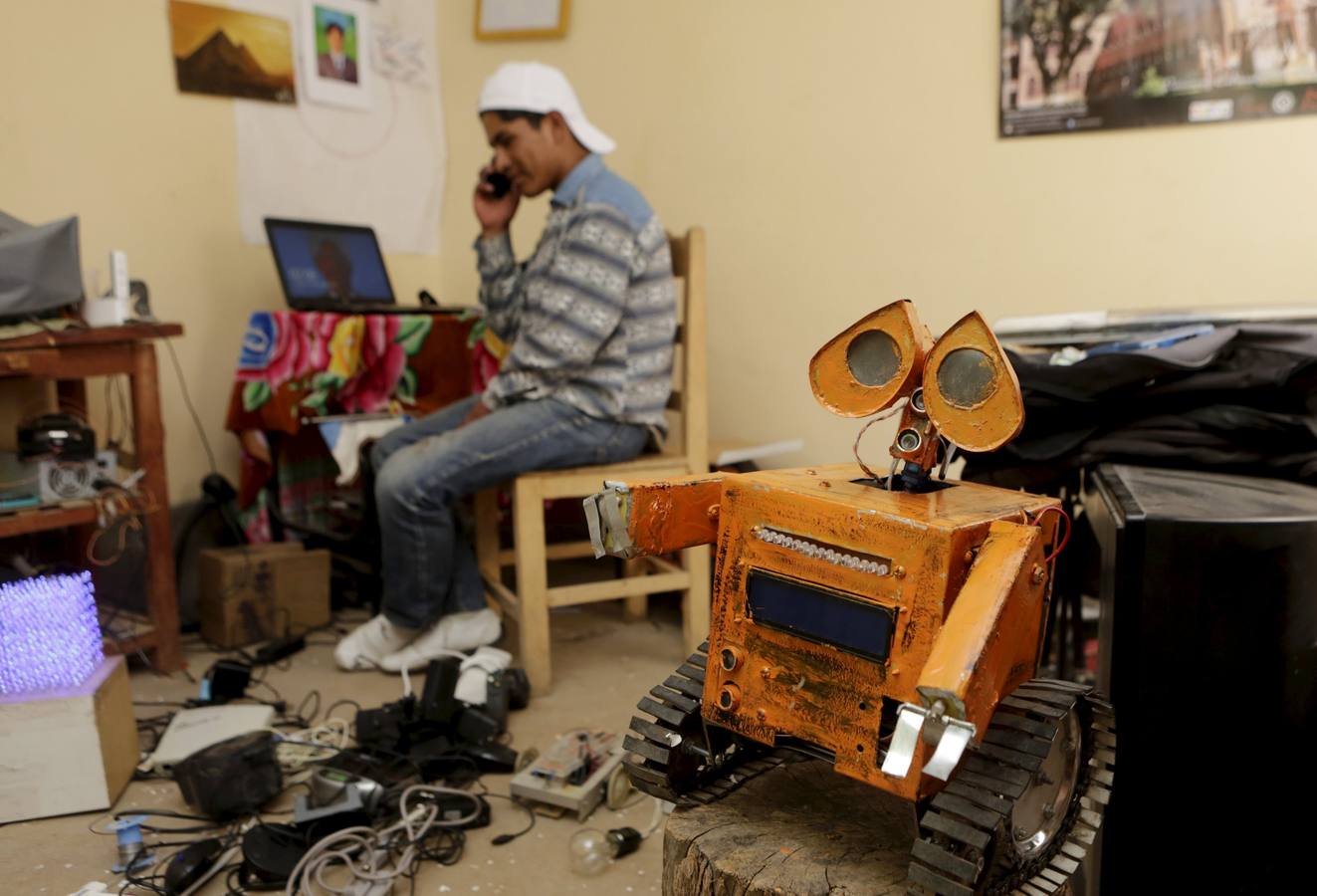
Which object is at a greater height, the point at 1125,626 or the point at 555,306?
the point at 555,306

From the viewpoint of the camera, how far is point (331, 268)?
2596 millimetres

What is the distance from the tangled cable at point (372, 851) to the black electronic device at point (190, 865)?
4.9 inches

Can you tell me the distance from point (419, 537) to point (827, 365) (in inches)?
51.5

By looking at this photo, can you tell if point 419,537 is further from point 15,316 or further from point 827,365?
point 827,365

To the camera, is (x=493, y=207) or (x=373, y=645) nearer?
(x=373, y=645)

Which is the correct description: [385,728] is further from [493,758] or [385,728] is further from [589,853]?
[589,853]

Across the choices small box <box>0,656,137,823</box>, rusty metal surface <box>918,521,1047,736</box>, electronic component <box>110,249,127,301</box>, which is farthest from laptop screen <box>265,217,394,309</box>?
rusty metal surface <box>918,521,1047,736</box>

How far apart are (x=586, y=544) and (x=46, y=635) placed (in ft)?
3.60

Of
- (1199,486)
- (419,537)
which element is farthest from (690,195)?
(1199,486)

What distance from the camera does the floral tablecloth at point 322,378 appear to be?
2.36 meters

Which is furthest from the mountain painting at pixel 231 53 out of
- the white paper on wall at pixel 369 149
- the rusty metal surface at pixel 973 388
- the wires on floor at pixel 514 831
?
the rusty metal surface at pixel 973 388

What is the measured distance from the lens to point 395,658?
6.85ft

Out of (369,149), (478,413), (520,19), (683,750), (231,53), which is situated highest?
(520,19)

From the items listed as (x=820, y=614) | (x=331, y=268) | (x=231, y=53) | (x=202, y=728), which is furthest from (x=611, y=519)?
(x=231, y=53)
